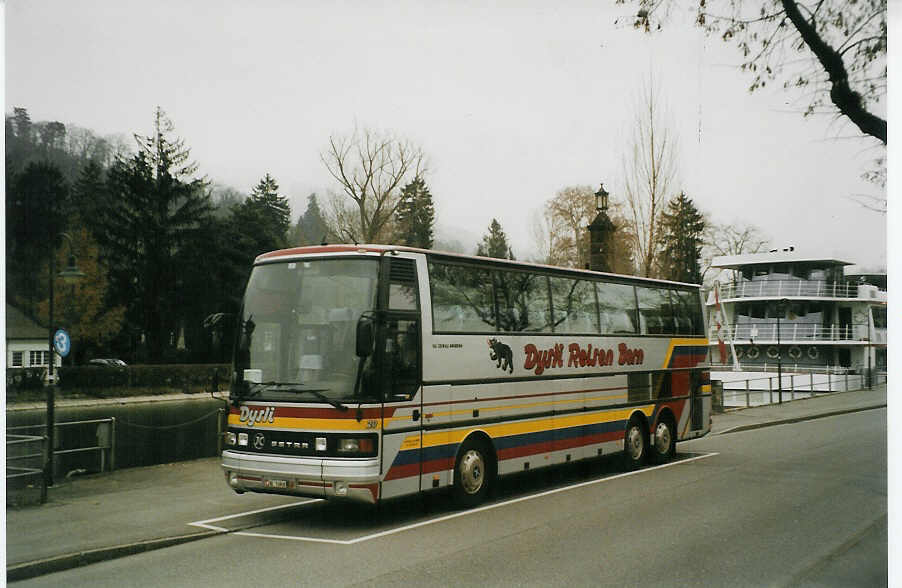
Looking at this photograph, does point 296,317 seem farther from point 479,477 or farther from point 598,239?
point 598,239

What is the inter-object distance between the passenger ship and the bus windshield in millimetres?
28985

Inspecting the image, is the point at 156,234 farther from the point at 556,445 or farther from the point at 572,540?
the point at 572,540

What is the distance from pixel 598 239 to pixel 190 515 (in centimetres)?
1276

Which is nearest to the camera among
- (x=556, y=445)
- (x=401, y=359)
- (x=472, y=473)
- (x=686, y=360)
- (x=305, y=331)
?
(x=305, y=331)

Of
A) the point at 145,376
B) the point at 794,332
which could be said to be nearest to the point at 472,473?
the point at 794,332

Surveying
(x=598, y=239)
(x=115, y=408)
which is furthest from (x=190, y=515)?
(x=115, y=408)

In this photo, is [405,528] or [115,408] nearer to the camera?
[405,528]

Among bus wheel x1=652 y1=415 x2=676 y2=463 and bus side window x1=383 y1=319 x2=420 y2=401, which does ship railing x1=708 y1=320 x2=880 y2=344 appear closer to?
bus wheel x1=652 y1=415 x2=676 y2=463

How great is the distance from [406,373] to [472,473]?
205 cm

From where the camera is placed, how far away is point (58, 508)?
10.9 m

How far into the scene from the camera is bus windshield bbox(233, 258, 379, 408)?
384 inches

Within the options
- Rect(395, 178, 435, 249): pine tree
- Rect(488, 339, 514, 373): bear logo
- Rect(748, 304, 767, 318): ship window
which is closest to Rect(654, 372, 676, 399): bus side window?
Rect(488, 339, 514, 373): bear logo

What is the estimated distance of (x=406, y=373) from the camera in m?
10.3

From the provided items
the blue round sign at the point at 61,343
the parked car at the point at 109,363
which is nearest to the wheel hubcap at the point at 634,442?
the blue round sign at the point at 61,343
